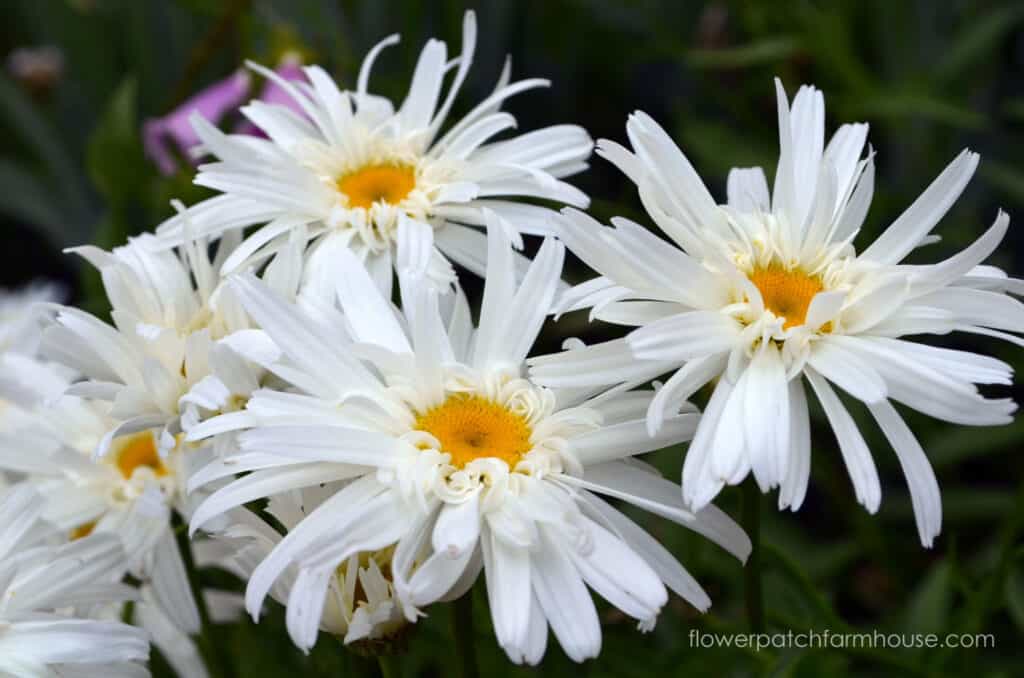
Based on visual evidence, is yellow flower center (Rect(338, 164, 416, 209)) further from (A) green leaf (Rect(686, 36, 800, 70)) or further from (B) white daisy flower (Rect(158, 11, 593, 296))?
(A) green leaf (Rect(686, 36, 800, 70))

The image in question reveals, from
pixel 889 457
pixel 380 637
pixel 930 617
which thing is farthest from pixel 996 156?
pixel 380 637

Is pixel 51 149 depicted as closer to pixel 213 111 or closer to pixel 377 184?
pixel 213 111

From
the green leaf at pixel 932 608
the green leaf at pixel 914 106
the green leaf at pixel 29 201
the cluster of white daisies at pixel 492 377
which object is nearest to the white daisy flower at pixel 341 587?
the cluster of white daisies at pixel 492 377

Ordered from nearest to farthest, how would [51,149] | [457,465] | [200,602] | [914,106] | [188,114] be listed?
[457,465], [200,602], [188,114], [914,106], [51,149]

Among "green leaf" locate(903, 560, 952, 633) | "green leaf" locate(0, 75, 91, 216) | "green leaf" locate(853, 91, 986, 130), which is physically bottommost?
"green leaf" locate(903, 560, 952, 633)

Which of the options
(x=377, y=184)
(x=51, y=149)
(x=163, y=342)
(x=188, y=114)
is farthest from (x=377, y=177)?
(x=51, y=149)

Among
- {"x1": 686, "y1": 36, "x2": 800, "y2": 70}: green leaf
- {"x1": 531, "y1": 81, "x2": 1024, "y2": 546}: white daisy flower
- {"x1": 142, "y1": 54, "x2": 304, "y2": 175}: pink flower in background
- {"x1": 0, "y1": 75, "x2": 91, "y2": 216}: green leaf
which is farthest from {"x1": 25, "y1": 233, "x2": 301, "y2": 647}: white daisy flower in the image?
{"x1": 0, "y1": 75, "x2": 91, "y2": 216}: green leaf
